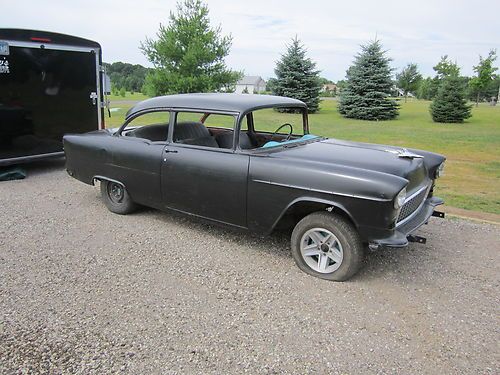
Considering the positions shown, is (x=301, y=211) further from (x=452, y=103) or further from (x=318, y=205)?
(x=452, y=103)

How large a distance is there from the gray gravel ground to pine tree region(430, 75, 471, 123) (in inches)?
656

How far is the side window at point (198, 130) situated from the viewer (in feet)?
15.0

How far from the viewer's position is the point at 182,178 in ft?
14.4

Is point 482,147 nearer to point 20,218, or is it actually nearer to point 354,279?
point 354,279

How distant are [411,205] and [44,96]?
635 centimetres

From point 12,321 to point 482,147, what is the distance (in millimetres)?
12390

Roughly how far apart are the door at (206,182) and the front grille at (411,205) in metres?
1.49

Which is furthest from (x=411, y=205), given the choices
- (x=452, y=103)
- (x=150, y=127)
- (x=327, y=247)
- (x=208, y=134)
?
(x=452, y=103)

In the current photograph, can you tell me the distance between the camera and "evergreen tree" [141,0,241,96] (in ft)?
69.9

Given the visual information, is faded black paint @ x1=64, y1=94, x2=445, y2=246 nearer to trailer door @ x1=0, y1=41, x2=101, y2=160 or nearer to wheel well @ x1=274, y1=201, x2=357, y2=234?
wheel well @ x1=274, y1=201, x2=357, y2=234

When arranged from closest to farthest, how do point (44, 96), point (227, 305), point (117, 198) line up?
point (227, 305)
point (117, 198)
point (44, 96)

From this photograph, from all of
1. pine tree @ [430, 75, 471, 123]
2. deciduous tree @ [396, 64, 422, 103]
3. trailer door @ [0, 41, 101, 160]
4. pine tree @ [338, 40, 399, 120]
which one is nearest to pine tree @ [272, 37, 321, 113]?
pine tree @ [338, 40, 399, 120]

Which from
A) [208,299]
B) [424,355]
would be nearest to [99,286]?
[208,299]

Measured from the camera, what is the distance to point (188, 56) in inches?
825
